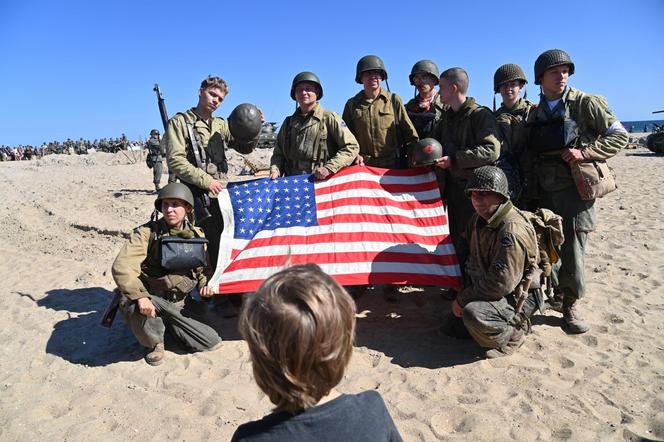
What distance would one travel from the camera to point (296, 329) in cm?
125

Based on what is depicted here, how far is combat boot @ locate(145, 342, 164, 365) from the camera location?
13.3 feet

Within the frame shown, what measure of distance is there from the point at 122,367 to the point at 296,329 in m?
3.47

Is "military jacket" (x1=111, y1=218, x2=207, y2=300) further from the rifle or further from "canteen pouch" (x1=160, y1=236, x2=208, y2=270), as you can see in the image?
the rifle

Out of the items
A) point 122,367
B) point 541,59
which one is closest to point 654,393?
point 541,59

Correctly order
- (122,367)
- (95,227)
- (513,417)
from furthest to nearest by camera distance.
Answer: (95,227) → (122,367) → (513,417)

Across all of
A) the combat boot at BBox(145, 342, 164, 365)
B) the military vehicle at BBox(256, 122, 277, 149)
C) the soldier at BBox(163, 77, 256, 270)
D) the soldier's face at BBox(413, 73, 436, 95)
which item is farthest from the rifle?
the military vehicle at BBox(256, 122, 277, 149)

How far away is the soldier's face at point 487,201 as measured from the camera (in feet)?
12.0

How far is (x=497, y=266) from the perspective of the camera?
364 centimetres

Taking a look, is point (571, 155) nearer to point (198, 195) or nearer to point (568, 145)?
point (568, 145)

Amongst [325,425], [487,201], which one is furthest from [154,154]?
[325,425]

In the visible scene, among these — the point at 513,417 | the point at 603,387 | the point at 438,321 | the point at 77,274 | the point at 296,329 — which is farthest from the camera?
the point at 77,274

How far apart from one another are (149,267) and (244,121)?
1.91 metres

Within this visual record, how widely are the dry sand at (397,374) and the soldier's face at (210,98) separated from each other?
2360mm

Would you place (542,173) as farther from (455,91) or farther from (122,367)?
(122,367)
